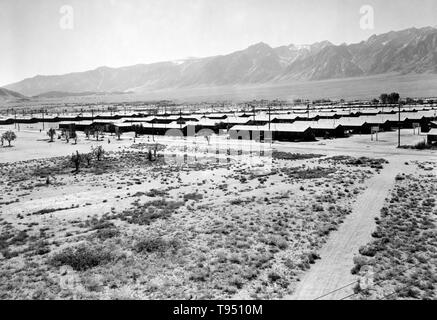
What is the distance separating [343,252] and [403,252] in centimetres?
301

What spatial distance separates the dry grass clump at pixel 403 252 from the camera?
15766 mm

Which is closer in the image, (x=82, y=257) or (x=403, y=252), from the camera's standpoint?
(x=82, y=257)

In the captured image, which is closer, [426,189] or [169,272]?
[169,272]

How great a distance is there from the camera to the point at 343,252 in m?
19.9

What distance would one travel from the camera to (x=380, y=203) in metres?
29.4

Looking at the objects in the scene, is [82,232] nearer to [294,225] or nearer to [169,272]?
[169,272]

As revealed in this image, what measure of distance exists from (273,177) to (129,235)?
838 inches

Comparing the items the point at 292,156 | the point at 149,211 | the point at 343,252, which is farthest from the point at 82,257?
the point at 292,156

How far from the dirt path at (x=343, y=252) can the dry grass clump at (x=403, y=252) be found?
0.55m

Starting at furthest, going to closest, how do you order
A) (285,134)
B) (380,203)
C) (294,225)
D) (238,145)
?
(285,134) < (238,145) < (380,203) < (294,225)

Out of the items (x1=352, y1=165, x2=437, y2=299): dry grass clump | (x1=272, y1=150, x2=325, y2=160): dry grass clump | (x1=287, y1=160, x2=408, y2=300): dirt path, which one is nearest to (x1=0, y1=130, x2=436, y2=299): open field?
(x1=287, y1=160, x2=408, y2=300): dirt path

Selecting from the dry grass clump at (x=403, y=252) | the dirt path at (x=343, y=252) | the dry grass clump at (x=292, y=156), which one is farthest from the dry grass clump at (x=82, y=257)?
the dry grass clump at (x=292, y=156)

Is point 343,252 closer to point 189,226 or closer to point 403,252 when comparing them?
point 403,252
